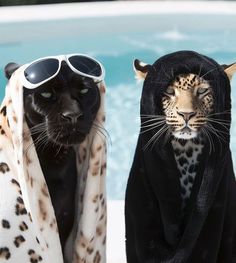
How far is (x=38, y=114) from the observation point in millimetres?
2021

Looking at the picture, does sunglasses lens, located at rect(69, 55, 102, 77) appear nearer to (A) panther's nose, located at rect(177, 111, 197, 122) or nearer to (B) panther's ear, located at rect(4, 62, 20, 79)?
(B) panther's ear, located at rect(4, 62, 20, 79)

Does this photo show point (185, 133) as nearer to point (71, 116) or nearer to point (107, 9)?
point (71, 116)

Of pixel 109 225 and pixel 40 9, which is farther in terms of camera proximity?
pixel 40 9

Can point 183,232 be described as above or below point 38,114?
below

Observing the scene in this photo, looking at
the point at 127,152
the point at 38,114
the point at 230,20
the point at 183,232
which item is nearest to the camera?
the point at 38,114

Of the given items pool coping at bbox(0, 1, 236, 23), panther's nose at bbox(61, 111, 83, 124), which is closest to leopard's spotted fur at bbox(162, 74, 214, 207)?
panther's nose at bbox(61, 111, 83, 124)

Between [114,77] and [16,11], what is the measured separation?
5.20 ft

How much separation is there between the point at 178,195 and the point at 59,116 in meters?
0.54

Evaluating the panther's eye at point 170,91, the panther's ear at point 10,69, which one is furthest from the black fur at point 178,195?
the panther's ear at point 10,69

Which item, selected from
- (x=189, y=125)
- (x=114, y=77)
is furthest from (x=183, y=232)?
(x=114, y=77)

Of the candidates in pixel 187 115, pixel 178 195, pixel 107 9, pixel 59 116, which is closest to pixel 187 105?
pixel 187 115

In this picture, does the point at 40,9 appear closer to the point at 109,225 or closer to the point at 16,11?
the point at 16,11

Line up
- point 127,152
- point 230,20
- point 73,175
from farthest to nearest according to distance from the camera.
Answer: point 230,20
point 127,152
point 73,175

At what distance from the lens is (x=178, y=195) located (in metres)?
2.30
